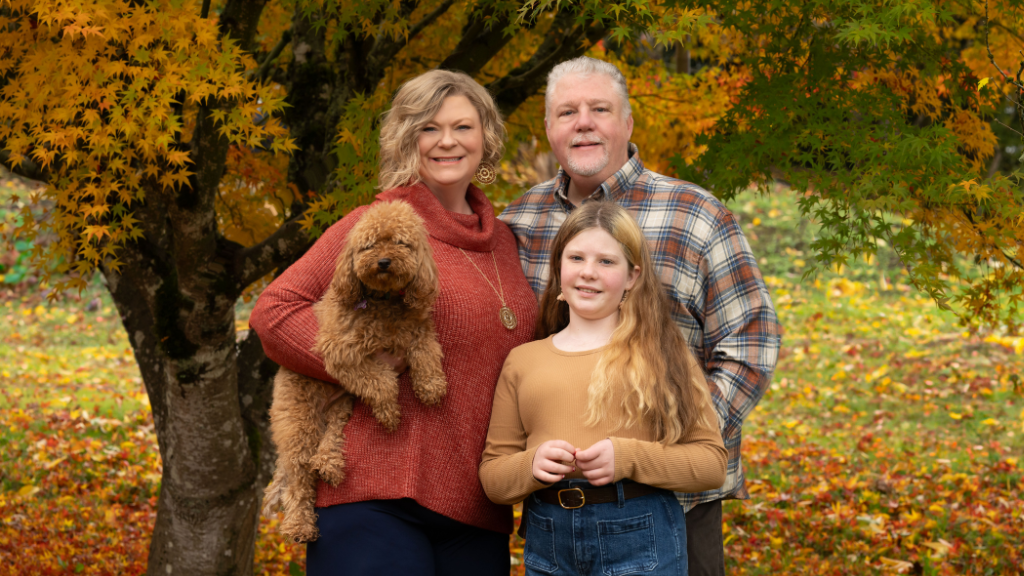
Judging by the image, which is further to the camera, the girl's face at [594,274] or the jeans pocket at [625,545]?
the girl's face at [594,274]

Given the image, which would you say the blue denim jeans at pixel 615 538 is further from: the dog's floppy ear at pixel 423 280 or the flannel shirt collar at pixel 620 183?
the flannel shirt collar at pixel 620 183

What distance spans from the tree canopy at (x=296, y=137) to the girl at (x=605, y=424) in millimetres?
1435

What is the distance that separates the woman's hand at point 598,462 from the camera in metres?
2.18

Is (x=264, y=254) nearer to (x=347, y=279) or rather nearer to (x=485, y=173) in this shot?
(x=485, y=173)

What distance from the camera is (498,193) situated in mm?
5867

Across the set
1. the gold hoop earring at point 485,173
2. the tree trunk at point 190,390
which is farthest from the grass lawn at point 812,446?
the gold hoop earring at point 485,173

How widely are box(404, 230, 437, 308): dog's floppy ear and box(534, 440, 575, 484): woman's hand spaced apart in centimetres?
55

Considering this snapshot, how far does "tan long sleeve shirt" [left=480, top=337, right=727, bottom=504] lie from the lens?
7.31ft

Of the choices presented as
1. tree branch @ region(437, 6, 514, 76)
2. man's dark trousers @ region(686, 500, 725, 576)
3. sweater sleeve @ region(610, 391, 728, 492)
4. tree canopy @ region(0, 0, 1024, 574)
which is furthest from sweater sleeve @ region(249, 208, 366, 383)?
tree branch @ region(437, 6, 514, 76)

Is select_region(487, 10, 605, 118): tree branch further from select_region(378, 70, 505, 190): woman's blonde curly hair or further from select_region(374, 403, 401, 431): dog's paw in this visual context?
select_region(374, 403, 401, 431): dog's paw

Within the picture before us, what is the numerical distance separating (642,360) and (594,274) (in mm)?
286

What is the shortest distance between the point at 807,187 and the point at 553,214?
1.55 meters

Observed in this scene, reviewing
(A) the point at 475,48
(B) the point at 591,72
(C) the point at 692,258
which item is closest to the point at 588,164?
(B) the point at 591,72

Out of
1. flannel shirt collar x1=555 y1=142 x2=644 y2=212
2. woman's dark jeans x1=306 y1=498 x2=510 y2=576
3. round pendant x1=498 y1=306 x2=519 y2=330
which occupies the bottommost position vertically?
woman's dark jeans x1=306 y1=498 x2=510 y2=576
